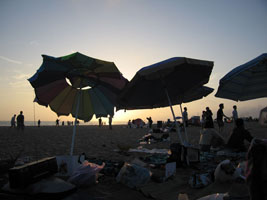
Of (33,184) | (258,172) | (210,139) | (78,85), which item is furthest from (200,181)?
(210,139)

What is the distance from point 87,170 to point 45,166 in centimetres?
88

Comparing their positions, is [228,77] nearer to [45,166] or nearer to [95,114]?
[95,114]

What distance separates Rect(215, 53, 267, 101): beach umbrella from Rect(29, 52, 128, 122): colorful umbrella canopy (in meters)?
3.46

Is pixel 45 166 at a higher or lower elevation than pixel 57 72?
lower

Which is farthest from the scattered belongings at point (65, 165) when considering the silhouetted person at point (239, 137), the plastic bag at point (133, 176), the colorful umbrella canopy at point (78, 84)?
→ the silhouetted person at point (239, 137)

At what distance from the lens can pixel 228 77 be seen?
6.34 m

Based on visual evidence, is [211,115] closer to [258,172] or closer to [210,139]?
[210,139]

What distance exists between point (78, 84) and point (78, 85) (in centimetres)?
4

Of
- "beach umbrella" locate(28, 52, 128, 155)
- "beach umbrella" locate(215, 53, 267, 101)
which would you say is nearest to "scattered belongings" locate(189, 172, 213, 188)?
"beach umbrella" locate(28, 52, 128, 155)

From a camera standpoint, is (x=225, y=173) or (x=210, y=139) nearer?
(x=225, y=173)

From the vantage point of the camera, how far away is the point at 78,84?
6.46 metres

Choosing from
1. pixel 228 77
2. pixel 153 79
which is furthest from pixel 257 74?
pixel 153 79

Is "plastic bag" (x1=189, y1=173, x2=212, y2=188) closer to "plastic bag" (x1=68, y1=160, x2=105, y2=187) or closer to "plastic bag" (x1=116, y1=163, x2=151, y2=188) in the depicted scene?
"plastic bag" (x1=116, y1=163, x2=151, y2=188)

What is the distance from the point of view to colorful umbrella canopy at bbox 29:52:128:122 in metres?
4.88
